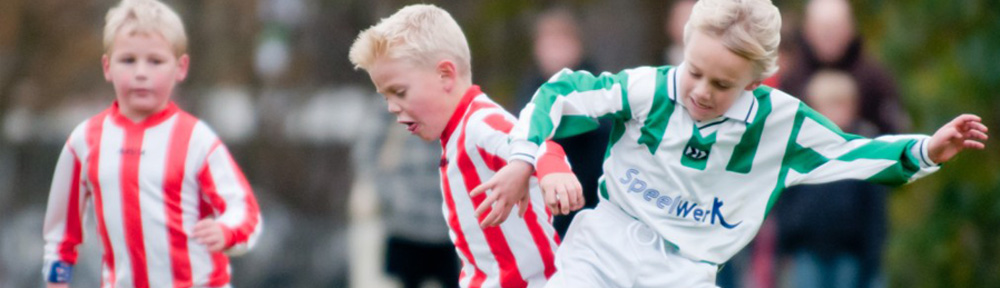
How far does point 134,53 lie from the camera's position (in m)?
4.49

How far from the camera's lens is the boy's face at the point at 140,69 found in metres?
4.47

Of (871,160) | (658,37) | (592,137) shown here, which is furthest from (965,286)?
(871,160)

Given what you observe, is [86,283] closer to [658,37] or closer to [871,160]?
[658,37]

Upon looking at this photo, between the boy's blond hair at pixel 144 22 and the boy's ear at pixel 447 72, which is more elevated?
the boy's blond hair at pixel 144 22

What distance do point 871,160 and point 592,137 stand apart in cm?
231

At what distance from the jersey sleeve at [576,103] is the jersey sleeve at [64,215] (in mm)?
1644

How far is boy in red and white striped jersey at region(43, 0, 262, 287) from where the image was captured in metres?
4.45

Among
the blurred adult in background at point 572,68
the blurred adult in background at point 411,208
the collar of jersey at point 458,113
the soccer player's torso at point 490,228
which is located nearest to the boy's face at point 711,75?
the soccer player's torso at point 490,228

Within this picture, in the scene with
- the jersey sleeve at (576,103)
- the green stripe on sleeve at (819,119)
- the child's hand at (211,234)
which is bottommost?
the child's hand at (211,234)

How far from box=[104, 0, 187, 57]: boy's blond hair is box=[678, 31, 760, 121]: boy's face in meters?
1.76

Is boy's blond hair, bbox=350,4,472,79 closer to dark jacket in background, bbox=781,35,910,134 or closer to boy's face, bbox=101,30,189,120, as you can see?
boy's face, bbox=101,30,189,120

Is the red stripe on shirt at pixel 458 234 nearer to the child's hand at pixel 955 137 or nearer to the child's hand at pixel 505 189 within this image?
the child's hand at pixel 505 189

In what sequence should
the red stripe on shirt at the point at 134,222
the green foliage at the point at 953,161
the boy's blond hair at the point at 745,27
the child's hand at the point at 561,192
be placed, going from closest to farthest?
1. the child's hand at the point at 561,192
2. the boy's blond hair at the point at 745,27
3. the red stripe on shirt at the point at 134,222
4. the green foliage at the point at 953,161

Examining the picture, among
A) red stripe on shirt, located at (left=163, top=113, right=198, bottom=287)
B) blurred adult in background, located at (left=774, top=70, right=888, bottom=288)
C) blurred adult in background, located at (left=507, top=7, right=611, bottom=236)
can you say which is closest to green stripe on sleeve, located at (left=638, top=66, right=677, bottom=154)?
Result: red stripe on shirt, located at (left=163, top=113, right=198, bottom=287)
